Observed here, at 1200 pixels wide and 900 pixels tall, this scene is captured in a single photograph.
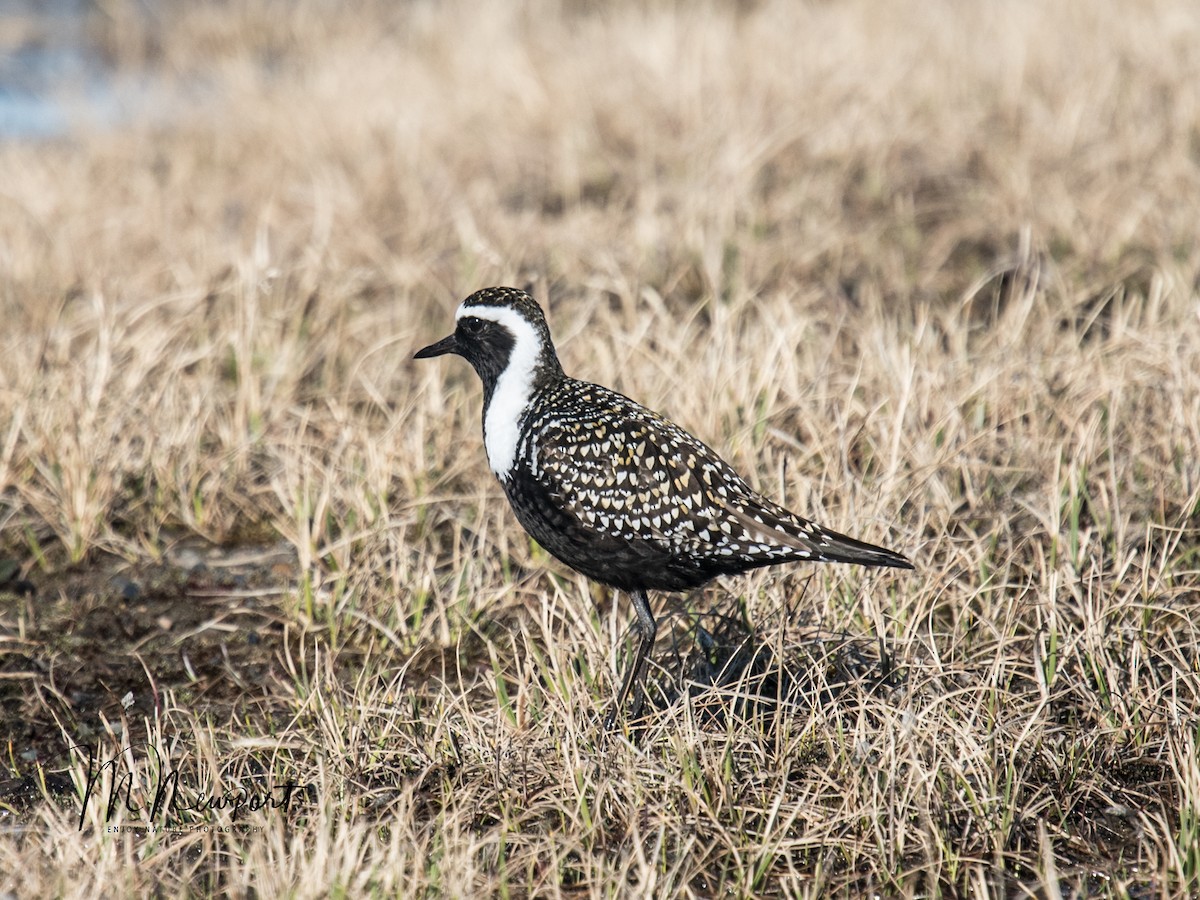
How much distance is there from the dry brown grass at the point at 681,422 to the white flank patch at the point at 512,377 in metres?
0.63

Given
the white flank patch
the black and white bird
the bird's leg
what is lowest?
the bird's leg

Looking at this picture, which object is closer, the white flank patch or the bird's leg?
the bird's leg

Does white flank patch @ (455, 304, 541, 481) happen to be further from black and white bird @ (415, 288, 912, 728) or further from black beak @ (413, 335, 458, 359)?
black beak @ (413, 335, 458, 359)

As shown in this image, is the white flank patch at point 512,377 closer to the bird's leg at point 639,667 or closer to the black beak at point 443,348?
the black beak at point 443,348

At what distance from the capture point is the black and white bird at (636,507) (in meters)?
4.17

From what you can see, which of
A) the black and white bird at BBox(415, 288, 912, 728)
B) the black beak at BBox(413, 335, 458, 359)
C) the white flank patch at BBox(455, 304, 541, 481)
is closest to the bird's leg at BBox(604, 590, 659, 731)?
the black and white bird at BBox(415, 288, 912, 728)

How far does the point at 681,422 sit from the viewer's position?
232 inches

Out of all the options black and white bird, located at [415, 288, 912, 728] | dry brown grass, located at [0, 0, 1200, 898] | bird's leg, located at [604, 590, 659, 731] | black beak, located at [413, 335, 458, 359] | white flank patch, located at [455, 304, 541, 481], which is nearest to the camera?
dry brown grass, located at [0, 0, 1200, 898]

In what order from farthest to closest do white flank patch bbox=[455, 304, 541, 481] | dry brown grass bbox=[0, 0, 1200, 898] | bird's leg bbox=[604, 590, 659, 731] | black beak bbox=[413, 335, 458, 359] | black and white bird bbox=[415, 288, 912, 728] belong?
black beak bbox=[413, 335, 458, 359] < white flank patch bbox=[455, 304, 541, 481] < bird's leg bbox=[604, 590, 659, 731] < black and white bird bbox=[415, 288, 912, 728] < dry brown grass bbox=[0, 0, 1200, 898]

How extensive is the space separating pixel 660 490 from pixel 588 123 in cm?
568

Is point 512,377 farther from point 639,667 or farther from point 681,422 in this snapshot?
point 681,422

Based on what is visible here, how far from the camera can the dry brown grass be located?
383cm

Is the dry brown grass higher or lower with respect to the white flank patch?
lower

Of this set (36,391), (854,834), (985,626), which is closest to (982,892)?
(854,834)
